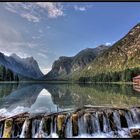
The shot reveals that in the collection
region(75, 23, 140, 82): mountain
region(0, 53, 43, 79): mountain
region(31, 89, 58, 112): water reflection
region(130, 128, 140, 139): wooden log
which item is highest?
region(75, 23, 140, 82): mountain

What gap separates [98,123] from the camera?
7.04 m

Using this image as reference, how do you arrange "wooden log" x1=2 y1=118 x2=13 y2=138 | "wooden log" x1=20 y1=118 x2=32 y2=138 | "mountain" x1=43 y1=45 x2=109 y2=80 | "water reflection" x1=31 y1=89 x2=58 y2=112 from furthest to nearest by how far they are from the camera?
"mountain" x1=43 y1=45 x2=109 y2=80
"water reflection" x1=31 y1=89 x2=58 y2=112
"wooden log" x1=20 y1=118 x2=32 y2=138
"wooden log" x1=2 y1=118 x2=13 y2=138

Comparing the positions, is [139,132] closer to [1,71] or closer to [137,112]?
[137,112]

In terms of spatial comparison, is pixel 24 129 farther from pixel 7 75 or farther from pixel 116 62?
pixel 116 62

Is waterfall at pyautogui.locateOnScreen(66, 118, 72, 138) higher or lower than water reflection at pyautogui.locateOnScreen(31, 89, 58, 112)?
lower

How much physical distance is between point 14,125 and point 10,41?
111 inches

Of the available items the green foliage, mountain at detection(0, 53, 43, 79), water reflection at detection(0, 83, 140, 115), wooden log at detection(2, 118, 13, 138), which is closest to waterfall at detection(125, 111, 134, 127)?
water reflection at detection(0, 83, 140, 115)

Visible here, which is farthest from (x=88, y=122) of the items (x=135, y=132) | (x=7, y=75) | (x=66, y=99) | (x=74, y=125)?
(x=7, y=75)

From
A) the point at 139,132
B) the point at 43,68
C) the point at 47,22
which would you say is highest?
the point at 47,22

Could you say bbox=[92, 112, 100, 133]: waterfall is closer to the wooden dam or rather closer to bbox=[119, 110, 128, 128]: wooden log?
the wooden dam

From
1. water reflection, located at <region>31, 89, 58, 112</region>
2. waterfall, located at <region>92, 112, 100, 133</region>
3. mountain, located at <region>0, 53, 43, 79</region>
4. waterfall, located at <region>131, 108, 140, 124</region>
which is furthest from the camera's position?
mountain, located at <region>0, 53, 43, 79</region>

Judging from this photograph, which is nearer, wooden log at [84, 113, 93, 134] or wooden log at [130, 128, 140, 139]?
wooden log at [130, 128, 140, 139]

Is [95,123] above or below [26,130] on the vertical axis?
above

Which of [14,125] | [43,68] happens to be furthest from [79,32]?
[14,125]
